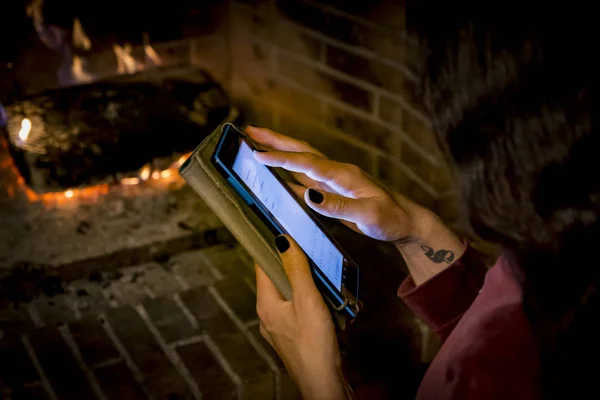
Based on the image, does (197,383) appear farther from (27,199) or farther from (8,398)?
(27,199)

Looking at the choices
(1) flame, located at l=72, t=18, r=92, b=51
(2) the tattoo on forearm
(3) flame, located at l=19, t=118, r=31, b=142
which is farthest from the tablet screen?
(1) flame, located at l=72, t=18, r=92, b=51

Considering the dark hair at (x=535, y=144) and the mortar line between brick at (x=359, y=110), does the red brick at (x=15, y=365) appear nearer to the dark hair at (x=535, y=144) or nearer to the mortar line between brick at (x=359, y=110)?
the dark hair at (x=535, y=144)

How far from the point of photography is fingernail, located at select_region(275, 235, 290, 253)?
0.96 m

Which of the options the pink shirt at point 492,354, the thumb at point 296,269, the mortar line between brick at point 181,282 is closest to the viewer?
the pink shirt at point 492,354

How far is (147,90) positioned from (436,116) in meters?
1.32

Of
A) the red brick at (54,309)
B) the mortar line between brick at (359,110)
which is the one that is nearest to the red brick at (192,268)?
the red brick at (54,309)

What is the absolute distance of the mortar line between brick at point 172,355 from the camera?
1200 millimetres

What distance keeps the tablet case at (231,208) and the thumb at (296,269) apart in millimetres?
14

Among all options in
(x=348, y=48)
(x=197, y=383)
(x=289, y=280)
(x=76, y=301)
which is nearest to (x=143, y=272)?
(x=76, y=301)

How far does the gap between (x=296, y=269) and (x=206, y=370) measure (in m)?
0.39

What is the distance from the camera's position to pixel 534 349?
841 millimetres

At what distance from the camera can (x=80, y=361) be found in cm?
123

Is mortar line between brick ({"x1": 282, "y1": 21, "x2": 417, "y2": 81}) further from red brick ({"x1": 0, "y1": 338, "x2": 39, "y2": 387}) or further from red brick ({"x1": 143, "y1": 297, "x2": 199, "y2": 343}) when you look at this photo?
red brick ({"x1": 0, "y1": 338, "x2": 39, "y2": 387})

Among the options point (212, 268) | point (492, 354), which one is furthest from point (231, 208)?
point (212, 268)
